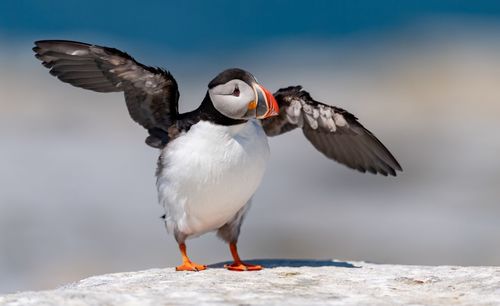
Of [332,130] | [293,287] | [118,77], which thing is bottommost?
[293,287]

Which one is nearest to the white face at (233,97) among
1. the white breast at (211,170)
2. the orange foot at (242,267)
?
the white breast at (211,170)

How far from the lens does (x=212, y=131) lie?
1009 cm

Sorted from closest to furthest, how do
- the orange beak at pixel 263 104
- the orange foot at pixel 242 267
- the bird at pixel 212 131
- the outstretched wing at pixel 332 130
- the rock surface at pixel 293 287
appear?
the rock surface at pixel 293 287, the orange beak at pixel 263 104, the bird at pixel 212 131, the orange foot at pixel 242 267, the outstretched wing at pixel 332 130

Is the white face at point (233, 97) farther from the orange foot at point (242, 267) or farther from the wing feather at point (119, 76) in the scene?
the orange foot at point (242, 267)

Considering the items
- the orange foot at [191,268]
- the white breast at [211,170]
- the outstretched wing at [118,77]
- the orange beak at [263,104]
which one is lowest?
the orange foot at [191,268]

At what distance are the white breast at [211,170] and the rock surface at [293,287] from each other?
1.96 feet

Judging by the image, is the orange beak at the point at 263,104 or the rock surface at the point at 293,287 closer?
the rock surface at the point at 293,287

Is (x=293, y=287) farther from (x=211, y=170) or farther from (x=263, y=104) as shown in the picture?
(x=263, y=104)

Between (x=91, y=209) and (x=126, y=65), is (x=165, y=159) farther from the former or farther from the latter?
(x=91, y=209)

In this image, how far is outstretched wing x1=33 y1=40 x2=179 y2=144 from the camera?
10781mm

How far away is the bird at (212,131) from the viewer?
10.0 metres

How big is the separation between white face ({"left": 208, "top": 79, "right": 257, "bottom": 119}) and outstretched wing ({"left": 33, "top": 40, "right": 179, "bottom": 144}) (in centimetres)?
89

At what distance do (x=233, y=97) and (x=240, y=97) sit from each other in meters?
0.08

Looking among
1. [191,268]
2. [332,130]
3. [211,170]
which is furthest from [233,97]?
[191,268]
